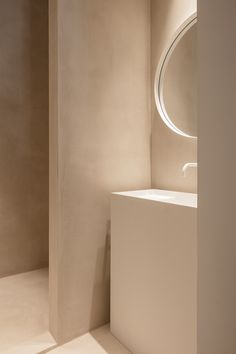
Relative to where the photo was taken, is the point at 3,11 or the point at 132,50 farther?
the point at 3,11

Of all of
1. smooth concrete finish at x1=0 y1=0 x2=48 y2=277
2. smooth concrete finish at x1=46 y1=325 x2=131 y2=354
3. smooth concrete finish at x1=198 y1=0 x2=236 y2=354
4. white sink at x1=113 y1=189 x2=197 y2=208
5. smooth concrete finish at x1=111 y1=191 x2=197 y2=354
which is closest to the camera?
smooth concrete finish at x1=198 y1=0 x2=236 y2=354

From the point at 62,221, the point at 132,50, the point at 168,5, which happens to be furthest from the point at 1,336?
the point at 168,5

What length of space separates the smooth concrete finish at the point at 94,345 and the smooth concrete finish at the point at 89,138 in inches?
2.0

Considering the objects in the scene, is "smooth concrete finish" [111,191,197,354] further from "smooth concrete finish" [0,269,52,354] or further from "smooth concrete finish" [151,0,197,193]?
"smooth concrete finish" [0,269,52,354]

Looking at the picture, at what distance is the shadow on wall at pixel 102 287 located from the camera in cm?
164

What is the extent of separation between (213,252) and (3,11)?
8.57ft

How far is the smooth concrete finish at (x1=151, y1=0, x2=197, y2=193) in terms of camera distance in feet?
5.24

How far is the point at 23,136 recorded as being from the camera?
8.14 feet

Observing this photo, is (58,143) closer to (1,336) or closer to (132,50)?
(132,50)

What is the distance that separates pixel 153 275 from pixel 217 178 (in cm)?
79

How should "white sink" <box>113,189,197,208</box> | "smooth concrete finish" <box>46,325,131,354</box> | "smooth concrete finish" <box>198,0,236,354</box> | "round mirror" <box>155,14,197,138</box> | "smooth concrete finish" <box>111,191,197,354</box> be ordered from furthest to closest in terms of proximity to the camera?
"round mirror" <box>155,14,197,138</box>
"smooth concrete finish" <box>46,325,131,354</box>
"white sink" <box>113,189,197,208</box>
"smooth concrete finish" <box>111,191,197,354</box>
"smooth concrete finish" <box>198,0,236,354</box>

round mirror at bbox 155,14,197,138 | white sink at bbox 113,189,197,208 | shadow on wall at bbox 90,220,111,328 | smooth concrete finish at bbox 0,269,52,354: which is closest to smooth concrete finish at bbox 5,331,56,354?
smooth concrete finish at bbox 0,269,52,354

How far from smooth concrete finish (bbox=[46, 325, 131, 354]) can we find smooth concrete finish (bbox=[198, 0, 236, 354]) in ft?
2.95

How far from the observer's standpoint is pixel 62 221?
150 centimetres
